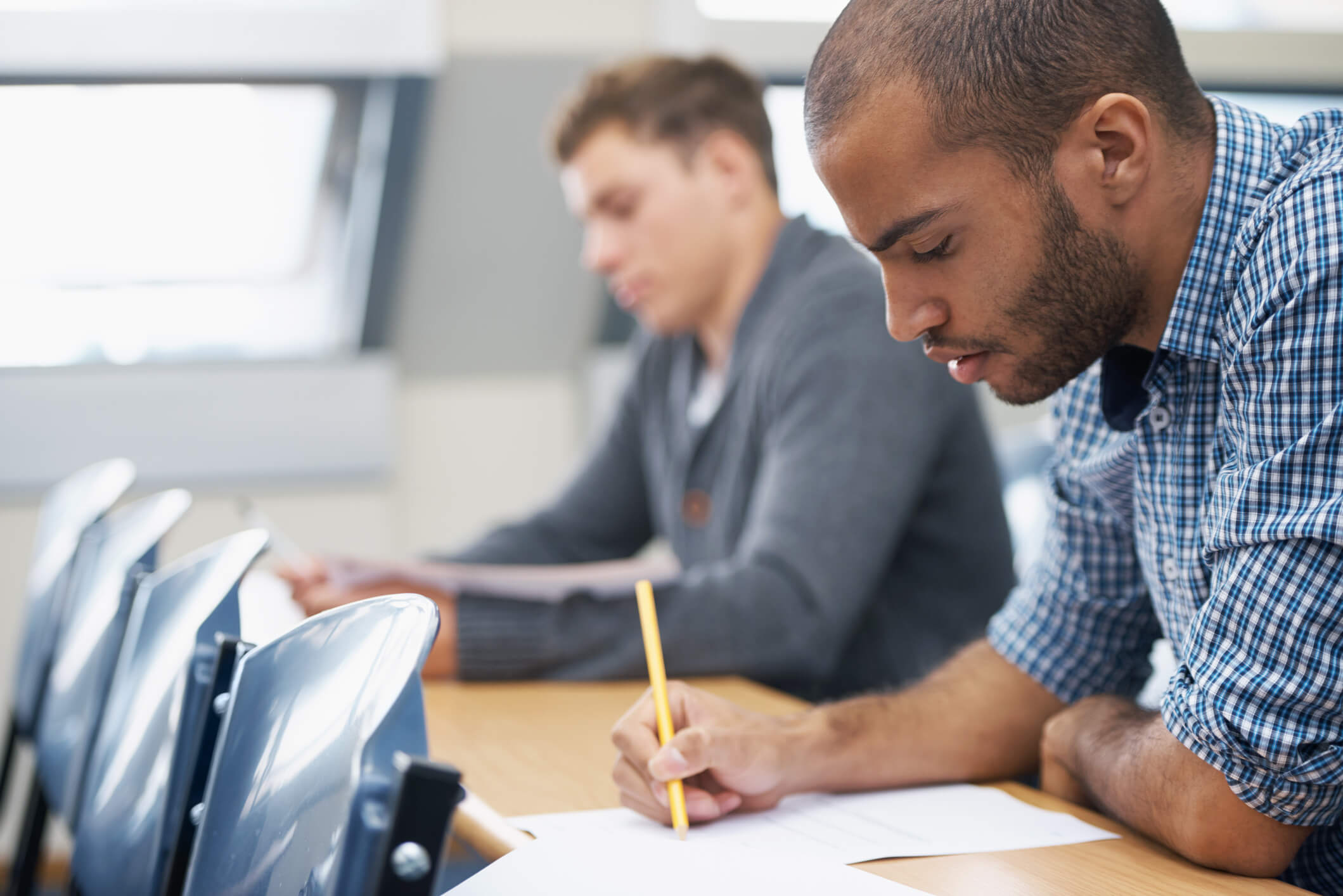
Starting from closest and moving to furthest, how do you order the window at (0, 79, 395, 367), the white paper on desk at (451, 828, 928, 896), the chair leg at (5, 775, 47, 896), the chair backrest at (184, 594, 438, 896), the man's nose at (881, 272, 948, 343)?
the chair backrest at (184, 594, 438, 896) → the white paper on desk at (451, 828, 928, 896) → the man's nose at (881, 272, 948, 343) → the chair leg at (5, 775, 47, 896) → the window at (0, 79, 395, 367)

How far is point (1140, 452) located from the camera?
3.48 ft

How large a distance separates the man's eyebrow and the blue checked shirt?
0.19 m

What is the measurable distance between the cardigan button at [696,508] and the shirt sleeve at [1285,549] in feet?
3.39

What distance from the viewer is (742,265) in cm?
200

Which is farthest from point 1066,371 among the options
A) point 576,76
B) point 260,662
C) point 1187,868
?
point 576,76

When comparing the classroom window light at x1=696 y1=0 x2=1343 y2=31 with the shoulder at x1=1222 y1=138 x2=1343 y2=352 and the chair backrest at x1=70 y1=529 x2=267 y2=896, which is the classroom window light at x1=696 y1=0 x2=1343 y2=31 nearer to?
the shoulder at x1=1222 y1=138 x2=1343 y2=352

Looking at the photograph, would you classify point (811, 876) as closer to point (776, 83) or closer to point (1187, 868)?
point (1187, 868)

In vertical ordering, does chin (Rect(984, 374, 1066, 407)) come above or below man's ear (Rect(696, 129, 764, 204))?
below

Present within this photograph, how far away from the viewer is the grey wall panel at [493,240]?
3018mm

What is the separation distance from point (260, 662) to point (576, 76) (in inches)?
96.7

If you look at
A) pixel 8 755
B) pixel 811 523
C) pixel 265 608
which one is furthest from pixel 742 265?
pixel 8 755

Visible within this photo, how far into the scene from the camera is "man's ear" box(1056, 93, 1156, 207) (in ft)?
3.12

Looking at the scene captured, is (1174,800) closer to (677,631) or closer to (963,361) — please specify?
(963,361)

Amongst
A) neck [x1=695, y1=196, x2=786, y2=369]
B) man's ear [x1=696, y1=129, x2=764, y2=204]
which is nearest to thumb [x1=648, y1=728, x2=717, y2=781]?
neck [x1=695, y1=196, x2=786, y2=369]
